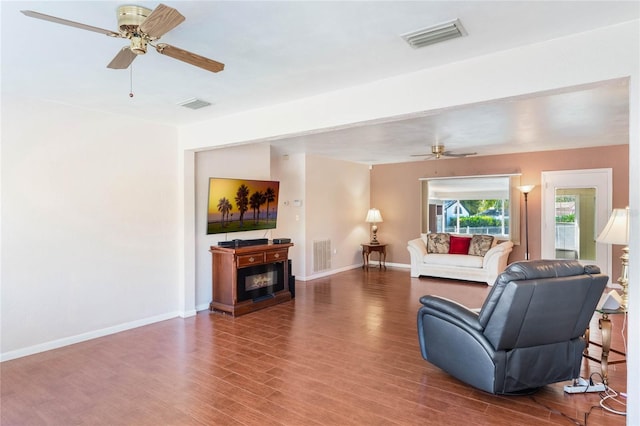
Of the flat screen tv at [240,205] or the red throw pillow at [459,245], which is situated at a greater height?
the flat screen tv at [240,205]

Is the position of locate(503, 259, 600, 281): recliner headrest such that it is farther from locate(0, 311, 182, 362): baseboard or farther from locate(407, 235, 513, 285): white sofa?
locate(407, 235, 513, 285): white sofa

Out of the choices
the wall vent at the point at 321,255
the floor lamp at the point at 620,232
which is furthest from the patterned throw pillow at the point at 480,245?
the floor lamp at the point at 620,232

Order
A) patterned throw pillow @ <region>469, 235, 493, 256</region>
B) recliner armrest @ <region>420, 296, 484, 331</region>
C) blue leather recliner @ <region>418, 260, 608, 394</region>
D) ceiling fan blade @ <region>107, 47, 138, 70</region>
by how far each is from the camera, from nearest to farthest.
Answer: ceiling fan blade @ <region>107, 47, 138, 70</region> < blue leather recliner @ <region>418, 260, 608, 394</region> < recliner armrest @ <region>420, 296, 484, 331</region> < patterned throw pillow @ <region>469, 235, 493, 256</region>

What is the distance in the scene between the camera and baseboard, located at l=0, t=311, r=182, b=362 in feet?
12.0

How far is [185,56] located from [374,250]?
23.0 feet

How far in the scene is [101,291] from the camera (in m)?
4.27

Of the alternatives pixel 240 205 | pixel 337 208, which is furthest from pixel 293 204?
pixel 240 205

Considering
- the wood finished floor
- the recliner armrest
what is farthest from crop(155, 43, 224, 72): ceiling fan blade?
the recliner armrest

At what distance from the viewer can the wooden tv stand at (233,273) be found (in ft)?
16.3

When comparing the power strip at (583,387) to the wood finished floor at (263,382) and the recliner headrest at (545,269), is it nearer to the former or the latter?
the wood finished floor at (263,382)

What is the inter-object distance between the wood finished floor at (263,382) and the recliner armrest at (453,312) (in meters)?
0.55

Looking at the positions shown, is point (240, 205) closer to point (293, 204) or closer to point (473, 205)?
point (293, 204)

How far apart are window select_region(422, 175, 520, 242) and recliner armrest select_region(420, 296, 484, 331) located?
5.12 m

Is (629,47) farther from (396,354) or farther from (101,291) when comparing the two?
(101,291)
